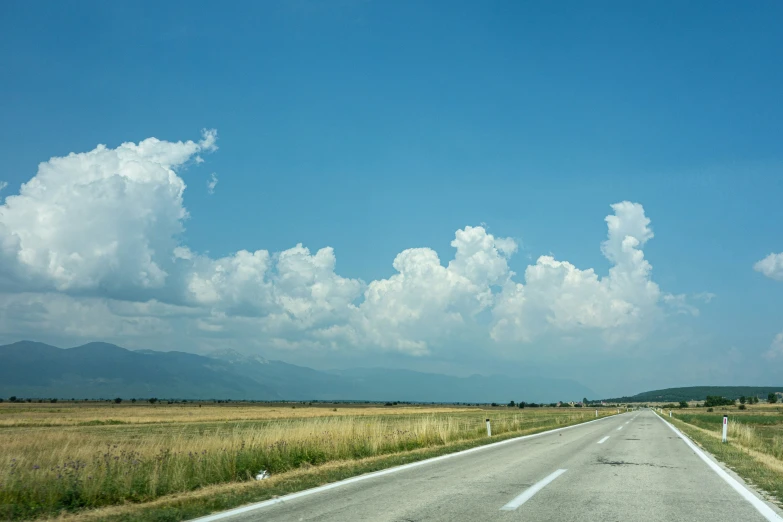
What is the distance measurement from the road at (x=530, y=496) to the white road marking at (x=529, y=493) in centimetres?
1

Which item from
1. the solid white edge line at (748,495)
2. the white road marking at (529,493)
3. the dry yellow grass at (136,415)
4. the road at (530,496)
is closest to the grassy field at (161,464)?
the road at (530,496)

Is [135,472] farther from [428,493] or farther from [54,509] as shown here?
[428,493]

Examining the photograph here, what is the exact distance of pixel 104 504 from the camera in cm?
917

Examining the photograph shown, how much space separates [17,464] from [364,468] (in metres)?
6.72

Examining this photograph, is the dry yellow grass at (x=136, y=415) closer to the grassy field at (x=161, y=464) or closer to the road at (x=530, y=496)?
the grassy field at (x=161, y=464)

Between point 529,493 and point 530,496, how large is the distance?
0.32 metres

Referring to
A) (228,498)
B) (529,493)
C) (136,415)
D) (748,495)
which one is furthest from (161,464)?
(136,415)

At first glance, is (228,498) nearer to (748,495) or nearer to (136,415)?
(748,495)

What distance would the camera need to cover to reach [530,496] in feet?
30.2

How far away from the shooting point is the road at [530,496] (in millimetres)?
7754

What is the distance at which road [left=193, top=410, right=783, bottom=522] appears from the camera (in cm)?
775

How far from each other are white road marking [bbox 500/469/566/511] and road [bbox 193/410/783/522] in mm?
14

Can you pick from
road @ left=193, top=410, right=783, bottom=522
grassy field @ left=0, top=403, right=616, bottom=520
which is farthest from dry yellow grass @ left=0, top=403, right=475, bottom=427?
road @ left=193, top=410, right=783, bottom=522

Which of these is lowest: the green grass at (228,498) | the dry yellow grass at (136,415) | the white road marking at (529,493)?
the dry yellow grass at (136,415)
